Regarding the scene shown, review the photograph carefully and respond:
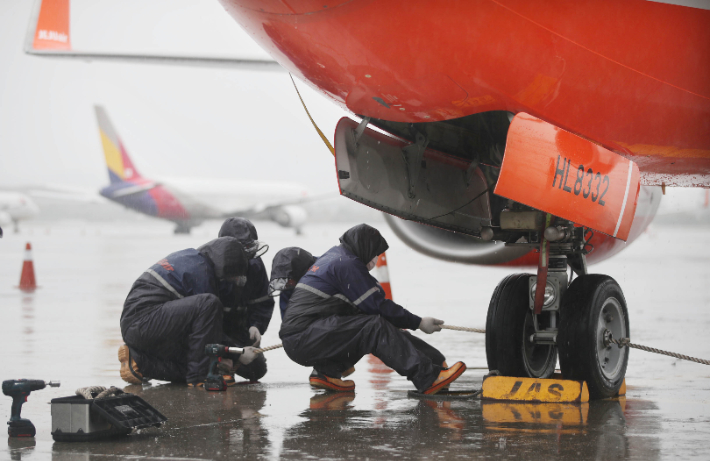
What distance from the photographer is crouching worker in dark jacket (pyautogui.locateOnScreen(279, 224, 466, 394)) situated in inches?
182

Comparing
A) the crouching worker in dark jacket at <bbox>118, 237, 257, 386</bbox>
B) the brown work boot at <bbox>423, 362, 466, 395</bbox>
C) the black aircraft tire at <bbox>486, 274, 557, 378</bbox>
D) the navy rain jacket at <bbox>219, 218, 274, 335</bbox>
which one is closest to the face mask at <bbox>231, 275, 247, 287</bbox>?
the crouching worker in dark jacket at <bbox>118, 237, 257, 386</bbox>

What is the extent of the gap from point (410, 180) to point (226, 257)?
4.11 feet

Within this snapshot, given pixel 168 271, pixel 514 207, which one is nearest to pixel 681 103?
pixel 514 207

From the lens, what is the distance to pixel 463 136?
525cm

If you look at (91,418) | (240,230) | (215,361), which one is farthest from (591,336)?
(91,418)

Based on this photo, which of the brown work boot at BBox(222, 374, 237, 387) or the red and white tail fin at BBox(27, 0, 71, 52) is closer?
the brown work boot at BBox(222, 374, 237, 387)

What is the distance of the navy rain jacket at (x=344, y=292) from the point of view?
4.74m

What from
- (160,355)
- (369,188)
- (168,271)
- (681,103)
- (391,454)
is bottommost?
(391,454)

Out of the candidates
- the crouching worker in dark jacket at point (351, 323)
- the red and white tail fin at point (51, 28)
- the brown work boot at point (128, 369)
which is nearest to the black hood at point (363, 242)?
the crouching worker in dark jacket at point (351, 323)

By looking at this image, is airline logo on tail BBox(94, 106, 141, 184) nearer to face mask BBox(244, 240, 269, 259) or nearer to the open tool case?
face mask BBox(244, 240, 269, 259)

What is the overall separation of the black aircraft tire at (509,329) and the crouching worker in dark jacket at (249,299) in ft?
5.09

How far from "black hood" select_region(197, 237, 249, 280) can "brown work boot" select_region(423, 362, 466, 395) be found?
1.44m

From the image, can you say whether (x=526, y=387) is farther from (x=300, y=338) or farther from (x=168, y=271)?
(x=168, y=271)

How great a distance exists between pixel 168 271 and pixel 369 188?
1396mm
